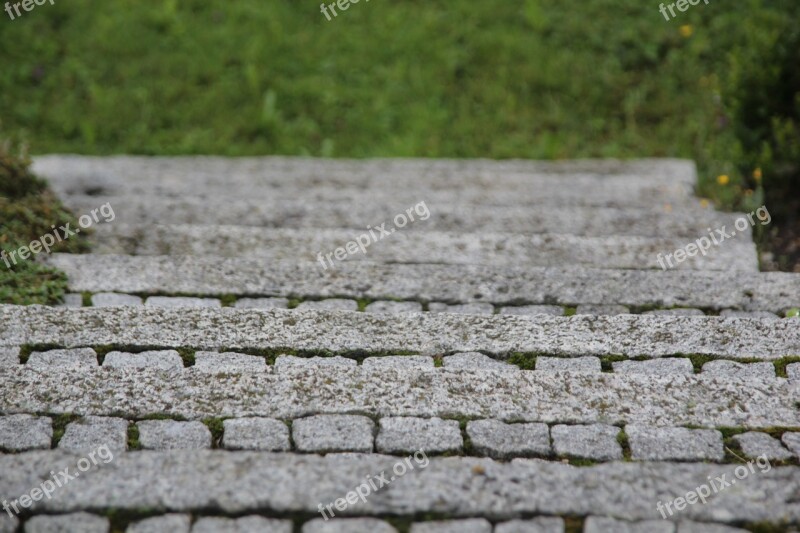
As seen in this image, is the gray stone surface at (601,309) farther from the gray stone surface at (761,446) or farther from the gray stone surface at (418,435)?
the gray stone surface at (418,435)

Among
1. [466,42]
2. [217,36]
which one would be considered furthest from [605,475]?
[217,36]

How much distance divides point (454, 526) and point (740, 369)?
4.28 ft

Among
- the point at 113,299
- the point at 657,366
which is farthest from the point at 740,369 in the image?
the point at 113,299

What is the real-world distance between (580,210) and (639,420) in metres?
2.44

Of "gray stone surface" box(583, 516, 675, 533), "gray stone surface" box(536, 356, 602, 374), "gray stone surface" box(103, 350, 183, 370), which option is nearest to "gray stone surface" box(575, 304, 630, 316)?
"gray stone surface" box(536, 356, 602, 374)

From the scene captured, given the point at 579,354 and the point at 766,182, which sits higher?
the point at 766,182

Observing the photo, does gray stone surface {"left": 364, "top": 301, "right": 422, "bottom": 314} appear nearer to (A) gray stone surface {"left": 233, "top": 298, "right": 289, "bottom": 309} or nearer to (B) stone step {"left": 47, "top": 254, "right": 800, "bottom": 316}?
(B) stone step {"left": 47, "top": 254, "right": 800, "bottom": 316}

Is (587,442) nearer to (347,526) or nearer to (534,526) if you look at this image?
(534,526)

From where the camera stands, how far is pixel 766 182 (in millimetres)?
5180

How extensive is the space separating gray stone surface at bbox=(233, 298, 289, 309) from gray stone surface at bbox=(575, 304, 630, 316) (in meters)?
1.25

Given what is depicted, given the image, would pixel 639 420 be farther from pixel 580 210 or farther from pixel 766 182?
pixel 766 182
